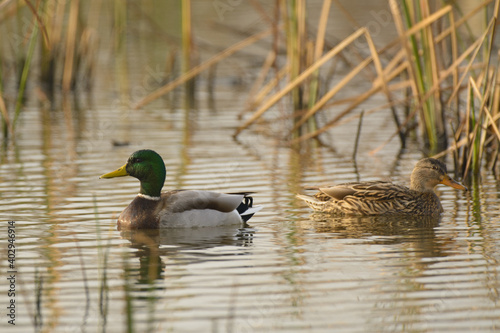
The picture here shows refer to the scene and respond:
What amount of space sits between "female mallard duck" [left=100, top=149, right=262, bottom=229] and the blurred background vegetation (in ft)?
5.71

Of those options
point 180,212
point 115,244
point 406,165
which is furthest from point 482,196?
point 115,244

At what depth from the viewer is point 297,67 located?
13.9 metres

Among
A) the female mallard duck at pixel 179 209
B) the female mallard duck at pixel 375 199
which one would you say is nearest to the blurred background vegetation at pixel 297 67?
the female mallard duck at pixel 375 199

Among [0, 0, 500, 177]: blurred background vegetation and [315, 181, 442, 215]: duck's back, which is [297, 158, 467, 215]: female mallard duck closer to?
[315, 181, 442, 215]: duck's back

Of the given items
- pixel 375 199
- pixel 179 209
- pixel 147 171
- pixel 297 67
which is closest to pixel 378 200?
pixel 375 199

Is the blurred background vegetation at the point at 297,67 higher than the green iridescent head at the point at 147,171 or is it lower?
higher

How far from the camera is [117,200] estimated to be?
9656mm

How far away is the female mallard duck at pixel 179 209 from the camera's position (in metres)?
8.49

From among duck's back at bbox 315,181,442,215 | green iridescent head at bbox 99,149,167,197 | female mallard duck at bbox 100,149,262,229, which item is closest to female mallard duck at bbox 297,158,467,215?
duck's back at bbox 315,181,442,215

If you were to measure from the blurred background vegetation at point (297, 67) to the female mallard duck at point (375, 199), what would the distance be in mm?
1317

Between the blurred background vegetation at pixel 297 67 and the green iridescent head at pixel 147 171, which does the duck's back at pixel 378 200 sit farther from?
the green iridescent head at pixel 147 171

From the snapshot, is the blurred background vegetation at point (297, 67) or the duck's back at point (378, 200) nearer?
the duck's back at point (378, 200)

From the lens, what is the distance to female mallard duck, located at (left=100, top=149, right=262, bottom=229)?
8492 millimetres

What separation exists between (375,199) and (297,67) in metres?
5.23
